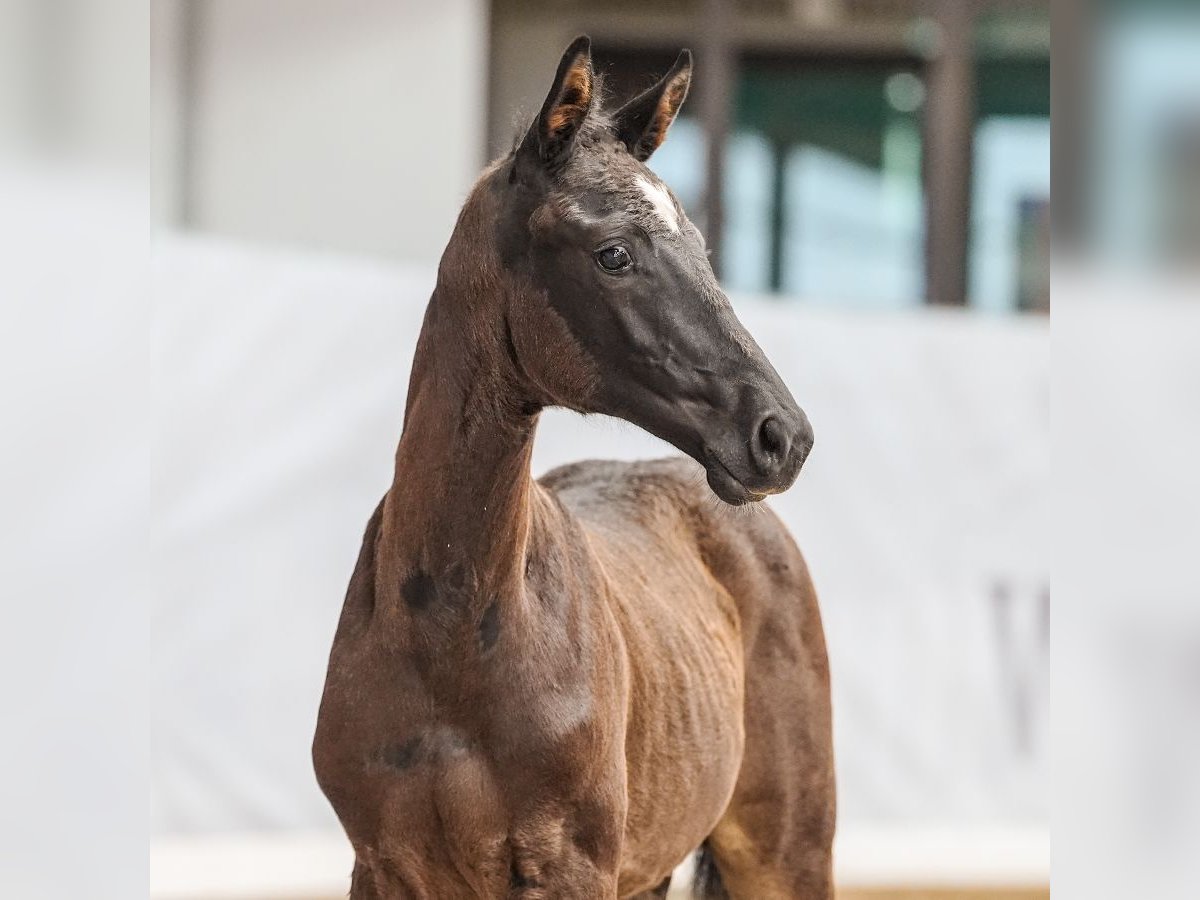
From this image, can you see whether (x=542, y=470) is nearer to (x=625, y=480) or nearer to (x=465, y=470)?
(x=625, y=480)

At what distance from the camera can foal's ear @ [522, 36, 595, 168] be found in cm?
131

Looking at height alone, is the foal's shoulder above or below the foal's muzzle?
below

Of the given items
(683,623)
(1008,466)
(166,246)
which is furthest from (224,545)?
(1008,466)

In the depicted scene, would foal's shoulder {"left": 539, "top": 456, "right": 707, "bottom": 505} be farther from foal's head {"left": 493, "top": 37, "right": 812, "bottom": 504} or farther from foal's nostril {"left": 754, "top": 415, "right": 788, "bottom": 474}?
foal's nostril {"left": 754, "top": 415, "right": 788, "bottom": 474}

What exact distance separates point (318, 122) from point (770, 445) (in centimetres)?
357

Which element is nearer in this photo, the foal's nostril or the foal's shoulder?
the foal's nostril

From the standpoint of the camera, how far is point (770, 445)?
1276mm

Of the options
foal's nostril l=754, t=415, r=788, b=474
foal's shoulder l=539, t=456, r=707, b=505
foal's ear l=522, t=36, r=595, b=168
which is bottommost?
foal's shoulder l=539, t=456, r=707, b=505

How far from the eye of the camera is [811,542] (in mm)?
3719

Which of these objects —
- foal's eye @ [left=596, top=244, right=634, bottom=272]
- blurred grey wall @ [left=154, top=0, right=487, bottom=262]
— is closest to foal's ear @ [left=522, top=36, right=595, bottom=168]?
foal's eye @ [left=596, top=244, right=634, bottom=272]

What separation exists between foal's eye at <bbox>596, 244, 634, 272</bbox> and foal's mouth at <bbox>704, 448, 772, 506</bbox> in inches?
7.5

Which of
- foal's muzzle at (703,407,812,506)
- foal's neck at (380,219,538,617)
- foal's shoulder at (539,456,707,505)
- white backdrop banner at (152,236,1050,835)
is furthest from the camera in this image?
white backdrop banner at (152,236,1050,835)

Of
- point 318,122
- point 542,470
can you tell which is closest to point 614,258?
point 542,470

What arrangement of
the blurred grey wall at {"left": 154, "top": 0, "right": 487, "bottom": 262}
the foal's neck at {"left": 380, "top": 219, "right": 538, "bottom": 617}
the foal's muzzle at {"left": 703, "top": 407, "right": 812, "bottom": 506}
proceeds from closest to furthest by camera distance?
the foal's muzzle at {"left": 703, "top": 407, "right": 812, "bottom": 506} → the foal's neck at {"left": 380, "top": 219, "right": 538, "bottom": 617} → the blurred grey wall at {"left": 154, "top": 0, "right": 487, "bottom": 262}
